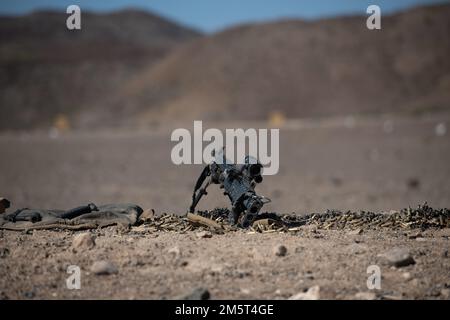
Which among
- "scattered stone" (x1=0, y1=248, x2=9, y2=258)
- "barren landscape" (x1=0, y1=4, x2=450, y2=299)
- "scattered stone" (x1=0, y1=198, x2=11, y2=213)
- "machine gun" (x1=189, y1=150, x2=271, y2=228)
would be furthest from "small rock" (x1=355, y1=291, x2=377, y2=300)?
"scattered stone" (x1=0, y1=198, x2=11, y2=213)

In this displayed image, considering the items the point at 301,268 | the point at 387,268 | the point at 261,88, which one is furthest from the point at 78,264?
the point at 261,88

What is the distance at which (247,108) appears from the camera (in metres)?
78.4

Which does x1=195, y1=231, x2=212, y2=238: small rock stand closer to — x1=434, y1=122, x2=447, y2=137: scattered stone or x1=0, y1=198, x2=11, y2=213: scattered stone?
x1=0, y1=198, x2=11, y2=213: scattered stone

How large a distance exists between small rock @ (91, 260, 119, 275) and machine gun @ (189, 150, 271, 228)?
190 cm

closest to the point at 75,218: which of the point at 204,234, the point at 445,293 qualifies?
the point at 204,234

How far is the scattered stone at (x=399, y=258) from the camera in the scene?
313 inches

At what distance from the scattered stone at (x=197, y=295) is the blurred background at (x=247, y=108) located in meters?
14.9

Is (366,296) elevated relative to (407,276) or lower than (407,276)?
lower

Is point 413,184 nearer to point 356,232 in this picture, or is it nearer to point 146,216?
point 356,232

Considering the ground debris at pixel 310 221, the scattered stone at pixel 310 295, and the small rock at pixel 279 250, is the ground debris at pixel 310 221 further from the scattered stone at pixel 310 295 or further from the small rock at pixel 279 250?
the scattered stone at pixel 310 295

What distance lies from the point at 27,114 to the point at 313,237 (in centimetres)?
9026

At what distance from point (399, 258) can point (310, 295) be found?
4.39 feet

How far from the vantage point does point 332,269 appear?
7918 mm
